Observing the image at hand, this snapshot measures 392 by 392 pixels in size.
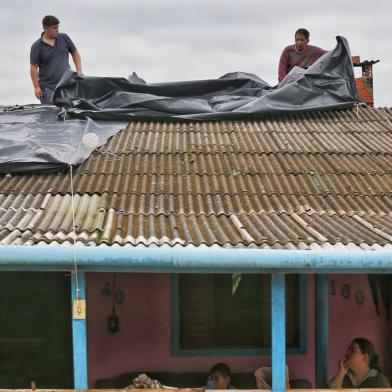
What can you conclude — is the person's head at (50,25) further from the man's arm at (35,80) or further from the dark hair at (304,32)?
the dark hair at (304,32)

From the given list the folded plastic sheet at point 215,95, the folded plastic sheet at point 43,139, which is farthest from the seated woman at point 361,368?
the folded plastic sheet at point 215,95

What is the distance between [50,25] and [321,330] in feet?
21.7

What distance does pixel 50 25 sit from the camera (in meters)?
9.60

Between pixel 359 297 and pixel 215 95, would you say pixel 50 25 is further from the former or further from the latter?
pixel 359 297

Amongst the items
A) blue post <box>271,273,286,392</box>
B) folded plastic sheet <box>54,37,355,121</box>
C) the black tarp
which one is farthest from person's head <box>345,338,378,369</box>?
folded plastic sheet <box>54,37,355,121</box>

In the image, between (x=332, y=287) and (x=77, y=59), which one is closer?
(x=332, y=287)

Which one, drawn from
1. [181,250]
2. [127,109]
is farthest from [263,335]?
[127,109]

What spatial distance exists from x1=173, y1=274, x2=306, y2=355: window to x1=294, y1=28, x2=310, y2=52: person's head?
16.6 ft

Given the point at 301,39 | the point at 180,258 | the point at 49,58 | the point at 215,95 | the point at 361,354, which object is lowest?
the point at 361,354

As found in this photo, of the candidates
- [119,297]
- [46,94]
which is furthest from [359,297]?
[46,94]

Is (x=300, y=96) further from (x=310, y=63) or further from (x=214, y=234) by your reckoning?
(x=214, y=234)

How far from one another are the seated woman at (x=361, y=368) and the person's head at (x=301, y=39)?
6364mm

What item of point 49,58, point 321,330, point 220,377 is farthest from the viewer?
point 49,58

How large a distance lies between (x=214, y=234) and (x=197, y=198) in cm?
110
